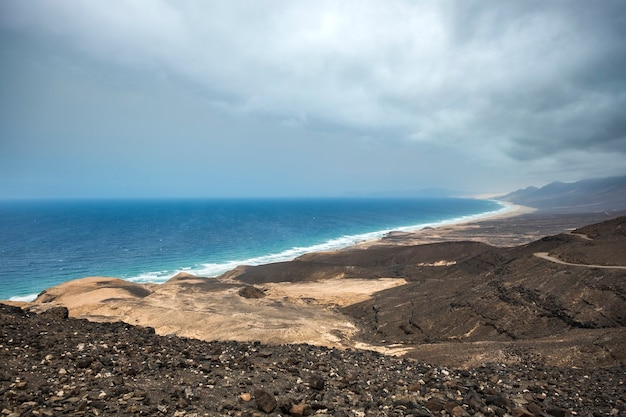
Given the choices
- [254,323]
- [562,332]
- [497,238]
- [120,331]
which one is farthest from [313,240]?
[120,331]

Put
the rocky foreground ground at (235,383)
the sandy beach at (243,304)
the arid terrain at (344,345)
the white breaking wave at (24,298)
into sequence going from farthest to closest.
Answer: the white breaking wave at (24,298)
the sandy beach at (243,304)
the arid terrain at (344,345)
the rocky foreground ground at (235,383)

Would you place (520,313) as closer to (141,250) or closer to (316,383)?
(316,383)

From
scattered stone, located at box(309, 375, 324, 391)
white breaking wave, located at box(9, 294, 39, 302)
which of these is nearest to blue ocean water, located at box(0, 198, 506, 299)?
white breaking wave, located at box(9, 294, 39, 302)

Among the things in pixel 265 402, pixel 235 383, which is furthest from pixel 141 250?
pixel 265 402

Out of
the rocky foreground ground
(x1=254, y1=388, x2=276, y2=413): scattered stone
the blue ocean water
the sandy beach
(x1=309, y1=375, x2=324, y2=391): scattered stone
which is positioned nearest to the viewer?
the rocky foreground ground

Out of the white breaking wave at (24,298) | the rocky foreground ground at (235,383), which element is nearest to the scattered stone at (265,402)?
the rocky foreground ground at (235,383)

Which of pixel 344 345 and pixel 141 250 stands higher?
pixel 344 345

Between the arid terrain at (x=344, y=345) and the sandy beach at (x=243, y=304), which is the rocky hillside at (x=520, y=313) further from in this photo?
the sandy beach at (x=243, y=304)

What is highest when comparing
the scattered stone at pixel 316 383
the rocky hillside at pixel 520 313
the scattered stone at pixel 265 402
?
the scattered stone at pixel 265 402

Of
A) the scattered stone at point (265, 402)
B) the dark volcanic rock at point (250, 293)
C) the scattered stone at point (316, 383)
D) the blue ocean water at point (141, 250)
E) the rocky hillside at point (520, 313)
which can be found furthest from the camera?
the blue ocean water at point (141, 250)

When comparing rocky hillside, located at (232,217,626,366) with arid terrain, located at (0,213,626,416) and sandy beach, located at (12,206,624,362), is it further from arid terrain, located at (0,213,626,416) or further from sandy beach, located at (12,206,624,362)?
sandy beach, located at (12,206,624,362)

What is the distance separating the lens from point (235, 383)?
9867 mm

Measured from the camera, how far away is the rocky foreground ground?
8.17 m

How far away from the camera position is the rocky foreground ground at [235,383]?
8.17 metres
